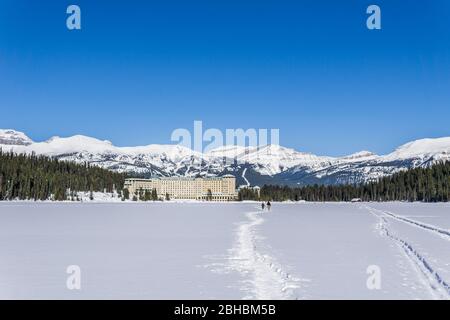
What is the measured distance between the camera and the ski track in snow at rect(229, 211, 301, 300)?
12836 millimetres

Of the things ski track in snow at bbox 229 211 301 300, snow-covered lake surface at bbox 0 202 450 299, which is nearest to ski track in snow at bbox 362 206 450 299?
snow-covered lake surface at bbox 0 202 450 299

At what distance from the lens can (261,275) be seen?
15570mm

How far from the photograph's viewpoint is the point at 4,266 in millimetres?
17359

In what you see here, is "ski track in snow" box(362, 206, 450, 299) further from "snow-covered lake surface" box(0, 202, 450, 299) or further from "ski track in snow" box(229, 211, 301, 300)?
"ski track in snow" box(229, 211, 301, 300)

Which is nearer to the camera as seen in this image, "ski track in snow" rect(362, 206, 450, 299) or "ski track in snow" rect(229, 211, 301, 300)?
"ski track in snow" rect(229, 211, 301, 300)

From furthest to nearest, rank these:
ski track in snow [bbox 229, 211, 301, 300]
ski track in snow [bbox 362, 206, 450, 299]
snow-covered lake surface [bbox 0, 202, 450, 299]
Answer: snow-covered lake surface [bbox 0, 202, 450, 299] < ski track in snow [bbox 362, 206, 450, 299] < ski track in snow [bbox 229, 211, 301, 300]

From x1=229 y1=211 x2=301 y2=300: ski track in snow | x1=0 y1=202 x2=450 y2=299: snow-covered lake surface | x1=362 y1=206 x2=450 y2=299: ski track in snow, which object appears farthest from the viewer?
x1=0 y1=202 x2=450 y2=299: snow-covered lake surface

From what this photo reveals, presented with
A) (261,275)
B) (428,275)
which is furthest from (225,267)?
(428,275)

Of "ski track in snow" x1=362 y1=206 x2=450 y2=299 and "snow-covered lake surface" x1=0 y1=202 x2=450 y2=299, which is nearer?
"ski track in snow" x1=362 y1=206 x2=450 y2=299

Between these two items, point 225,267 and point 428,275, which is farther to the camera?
point 225,267

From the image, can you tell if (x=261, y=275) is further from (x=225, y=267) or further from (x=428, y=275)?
(x=428, y=275)
